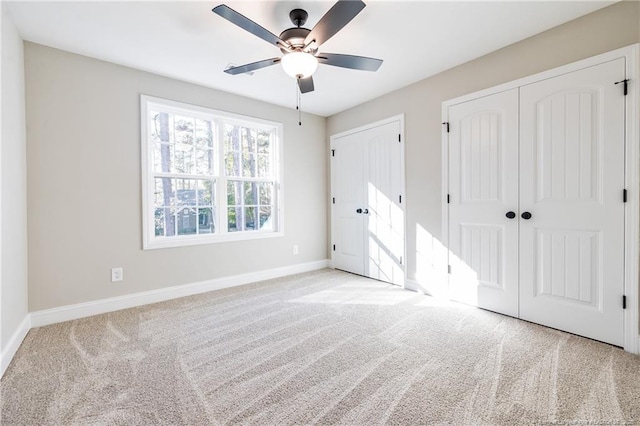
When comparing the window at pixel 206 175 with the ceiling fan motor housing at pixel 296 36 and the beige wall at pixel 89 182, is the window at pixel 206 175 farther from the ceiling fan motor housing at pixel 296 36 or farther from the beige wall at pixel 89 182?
the ceiling fan motor housing at pixel 296 36

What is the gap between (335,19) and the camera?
1.81 meters

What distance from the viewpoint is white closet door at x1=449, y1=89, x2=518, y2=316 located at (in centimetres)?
265

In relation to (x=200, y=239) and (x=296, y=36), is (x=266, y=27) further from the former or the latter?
(x=200, y=239)

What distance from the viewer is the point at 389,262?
3848 millimetres

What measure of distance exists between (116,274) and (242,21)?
2.71m

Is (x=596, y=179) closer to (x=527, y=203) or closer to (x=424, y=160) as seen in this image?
(x=527, y=203)

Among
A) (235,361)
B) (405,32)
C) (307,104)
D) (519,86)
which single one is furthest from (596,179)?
(307,104)

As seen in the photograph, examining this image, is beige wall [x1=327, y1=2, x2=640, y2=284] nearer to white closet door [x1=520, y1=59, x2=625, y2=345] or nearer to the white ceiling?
the white ceiling

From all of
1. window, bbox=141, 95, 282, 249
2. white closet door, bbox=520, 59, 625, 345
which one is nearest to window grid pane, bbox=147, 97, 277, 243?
window, bbox=141, 95, 282, 249

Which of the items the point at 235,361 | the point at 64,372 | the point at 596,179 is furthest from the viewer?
the point at 596,179

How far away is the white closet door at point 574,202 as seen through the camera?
2.11 metres

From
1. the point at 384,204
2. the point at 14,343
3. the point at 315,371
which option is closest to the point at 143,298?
the point at 14,343

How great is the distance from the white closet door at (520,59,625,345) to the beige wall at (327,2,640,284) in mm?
204

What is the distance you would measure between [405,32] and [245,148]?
2461mm
